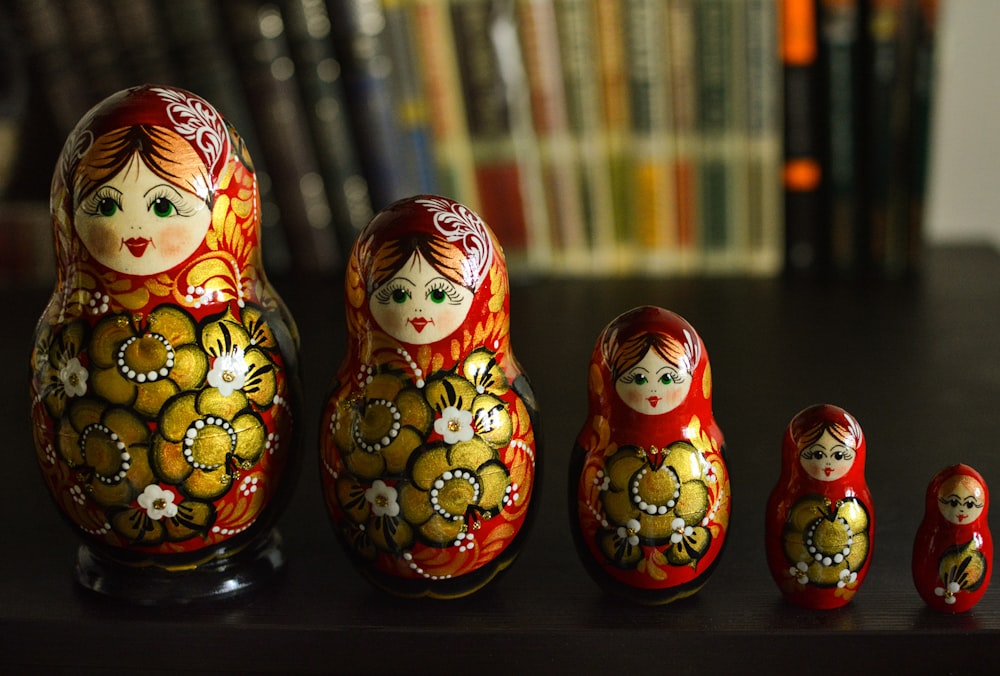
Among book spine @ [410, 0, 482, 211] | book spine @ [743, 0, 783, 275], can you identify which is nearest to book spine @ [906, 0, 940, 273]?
book spine @ [743, 0, 783, 275]

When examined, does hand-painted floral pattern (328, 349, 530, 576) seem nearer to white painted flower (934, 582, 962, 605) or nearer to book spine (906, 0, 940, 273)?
white painted flower (934, 582, 962, 605)

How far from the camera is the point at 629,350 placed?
0.43 metres

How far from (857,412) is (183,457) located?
41 centimetres

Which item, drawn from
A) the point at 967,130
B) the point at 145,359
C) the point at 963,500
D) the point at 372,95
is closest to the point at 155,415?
the point at 145,359

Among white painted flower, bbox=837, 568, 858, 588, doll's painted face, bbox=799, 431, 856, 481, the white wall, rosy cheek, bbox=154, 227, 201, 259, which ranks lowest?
the white wall

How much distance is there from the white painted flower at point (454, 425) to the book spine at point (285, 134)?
1.88 feet

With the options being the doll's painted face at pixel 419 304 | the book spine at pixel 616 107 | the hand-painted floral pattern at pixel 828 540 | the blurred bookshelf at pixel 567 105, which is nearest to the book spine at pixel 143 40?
the blurred bookshelf at pixel 567 105

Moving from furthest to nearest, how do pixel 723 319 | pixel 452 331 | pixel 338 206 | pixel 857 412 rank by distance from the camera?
1. pixel 338 206
2. pixel 723 319
3. pixel 857 412
4. pixel 452 331

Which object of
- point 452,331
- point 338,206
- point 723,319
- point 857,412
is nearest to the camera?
point 452,331

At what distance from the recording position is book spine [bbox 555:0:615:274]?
936mm

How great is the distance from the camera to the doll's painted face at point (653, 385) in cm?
43

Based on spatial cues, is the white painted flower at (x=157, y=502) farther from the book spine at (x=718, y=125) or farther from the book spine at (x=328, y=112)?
A: the book spine at (x=718, y=125)

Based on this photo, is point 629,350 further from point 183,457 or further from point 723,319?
point 723,319

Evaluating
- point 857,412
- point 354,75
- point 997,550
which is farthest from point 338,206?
point 997,550
